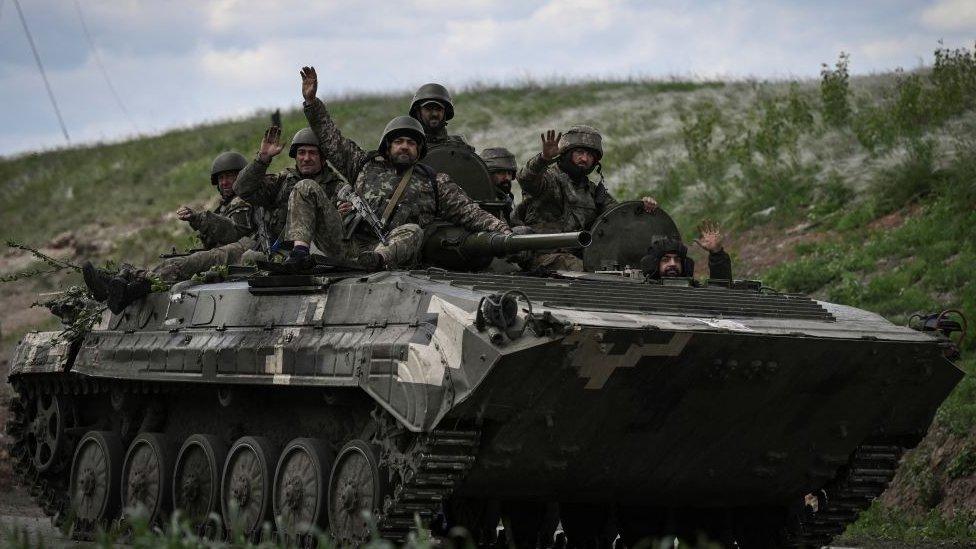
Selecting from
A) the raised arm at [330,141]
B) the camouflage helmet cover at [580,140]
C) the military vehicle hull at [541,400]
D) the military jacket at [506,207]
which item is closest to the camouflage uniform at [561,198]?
the camouflage helmet cover at [580,140]

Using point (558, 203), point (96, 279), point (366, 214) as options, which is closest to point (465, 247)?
point (366, 214)

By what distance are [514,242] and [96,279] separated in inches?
182

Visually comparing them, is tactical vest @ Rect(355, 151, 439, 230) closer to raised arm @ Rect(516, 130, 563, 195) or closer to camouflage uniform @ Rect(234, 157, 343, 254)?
raised arm @ Rect(516, 130, 563, 195)

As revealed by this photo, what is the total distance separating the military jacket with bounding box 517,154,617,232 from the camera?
15.2m

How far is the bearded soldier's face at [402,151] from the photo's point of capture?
549 inches

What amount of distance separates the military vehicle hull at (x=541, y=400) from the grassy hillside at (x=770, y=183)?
3238 millimetres

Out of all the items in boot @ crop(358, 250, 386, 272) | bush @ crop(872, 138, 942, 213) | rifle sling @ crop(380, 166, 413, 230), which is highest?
bush @ crop(872, 138, 942, 213)

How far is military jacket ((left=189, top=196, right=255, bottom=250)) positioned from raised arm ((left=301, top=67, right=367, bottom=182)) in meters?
1.51

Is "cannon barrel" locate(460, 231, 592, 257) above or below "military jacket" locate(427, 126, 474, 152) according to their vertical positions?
below

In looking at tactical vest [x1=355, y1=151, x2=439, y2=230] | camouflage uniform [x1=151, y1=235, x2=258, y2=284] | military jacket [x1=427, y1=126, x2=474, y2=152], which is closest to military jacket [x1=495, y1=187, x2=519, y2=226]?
military jacket [x1=427, y1=126, x2=474, y2=152]

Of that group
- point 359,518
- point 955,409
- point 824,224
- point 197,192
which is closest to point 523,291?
point 359,518

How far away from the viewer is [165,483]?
14.7 meters

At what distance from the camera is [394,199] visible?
1362cm

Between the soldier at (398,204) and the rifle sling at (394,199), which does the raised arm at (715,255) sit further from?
the rifle sling at (394,199)
